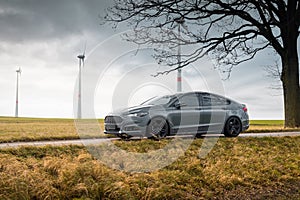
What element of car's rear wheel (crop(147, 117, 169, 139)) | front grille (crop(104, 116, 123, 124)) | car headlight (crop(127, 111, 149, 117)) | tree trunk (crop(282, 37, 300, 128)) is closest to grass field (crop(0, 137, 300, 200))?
car's rear wheel (crop(147, 117, 169, 139))

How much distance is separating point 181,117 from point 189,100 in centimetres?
82

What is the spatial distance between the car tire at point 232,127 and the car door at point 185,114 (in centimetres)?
131

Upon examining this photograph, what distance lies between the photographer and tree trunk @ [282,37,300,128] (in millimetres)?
20125

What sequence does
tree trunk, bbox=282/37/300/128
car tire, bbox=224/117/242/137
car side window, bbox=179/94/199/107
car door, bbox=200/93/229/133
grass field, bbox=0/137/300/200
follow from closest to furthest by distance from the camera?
grass field, bbox=0/137/300/200 < car side window, bbox=179/94/199/107 < car door, bbox=200/93/229/133 < car tire, bbox=224/117/242/137 < tree trunk, bbox=282/37/300/128

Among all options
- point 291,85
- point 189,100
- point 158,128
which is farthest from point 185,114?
point 291,85

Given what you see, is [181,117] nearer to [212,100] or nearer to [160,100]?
[160,100]

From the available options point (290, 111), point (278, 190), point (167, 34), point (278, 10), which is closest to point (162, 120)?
point (278, 190)

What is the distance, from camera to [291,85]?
66.5 ft

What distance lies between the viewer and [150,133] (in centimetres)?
1070

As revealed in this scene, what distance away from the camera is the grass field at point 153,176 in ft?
19.7

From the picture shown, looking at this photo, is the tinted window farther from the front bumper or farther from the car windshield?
the front bumper

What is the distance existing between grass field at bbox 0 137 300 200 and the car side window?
1750mm

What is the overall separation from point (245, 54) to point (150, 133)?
503 inches

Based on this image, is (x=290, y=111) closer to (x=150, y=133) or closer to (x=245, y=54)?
(x=245, y=54)
